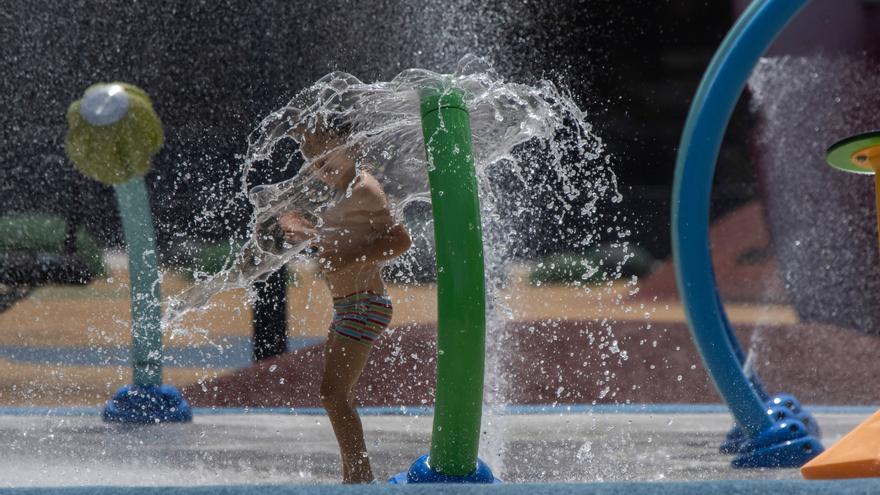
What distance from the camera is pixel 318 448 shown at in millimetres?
2850

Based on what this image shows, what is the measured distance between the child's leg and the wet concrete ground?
14 cm

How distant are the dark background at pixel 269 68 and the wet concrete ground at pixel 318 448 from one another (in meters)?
2.85

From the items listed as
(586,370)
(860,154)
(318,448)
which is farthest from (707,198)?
(586,370)

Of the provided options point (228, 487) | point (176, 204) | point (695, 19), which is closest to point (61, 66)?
point (176, 204)

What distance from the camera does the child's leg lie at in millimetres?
2127

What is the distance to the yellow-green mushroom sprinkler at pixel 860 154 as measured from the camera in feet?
6.24

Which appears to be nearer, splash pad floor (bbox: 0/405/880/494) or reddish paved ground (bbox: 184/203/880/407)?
splash pad floor (bbox: 0/405/880/494)

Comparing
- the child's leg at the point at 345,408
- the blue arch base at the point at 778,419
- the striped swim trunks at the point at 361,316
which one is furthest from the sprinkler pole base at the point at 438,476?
the blue arch base at the point at 778,419

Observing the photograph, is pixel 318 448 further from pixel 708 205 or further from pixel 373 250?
pixel 708 205

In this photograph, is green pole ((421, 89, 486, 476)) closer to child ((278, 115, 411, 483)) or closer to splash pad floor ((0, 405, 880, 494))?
splash pad floor ((0, 405, 880, 494))

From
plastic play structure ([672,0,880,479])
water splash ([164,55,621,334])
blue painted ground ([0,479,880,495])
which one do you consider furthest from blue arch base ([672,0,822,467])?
blue painted ground ([0,479,880,495])

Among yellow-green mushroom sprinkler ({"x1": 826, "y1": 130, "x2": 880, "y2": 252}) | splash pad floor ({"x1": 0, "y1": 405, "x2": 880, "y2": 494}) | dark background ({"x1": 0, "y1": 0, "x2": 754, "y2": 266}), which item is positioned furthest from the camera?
dark background ({"x1": 0, "y1": 0, "x2": 754, "y2": 266})

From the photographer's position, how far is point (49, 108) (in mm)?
6527

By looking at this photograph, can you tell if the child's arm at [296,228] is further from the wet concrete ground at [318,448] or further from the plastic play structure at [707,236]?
the plastic play structure at [707,236]
